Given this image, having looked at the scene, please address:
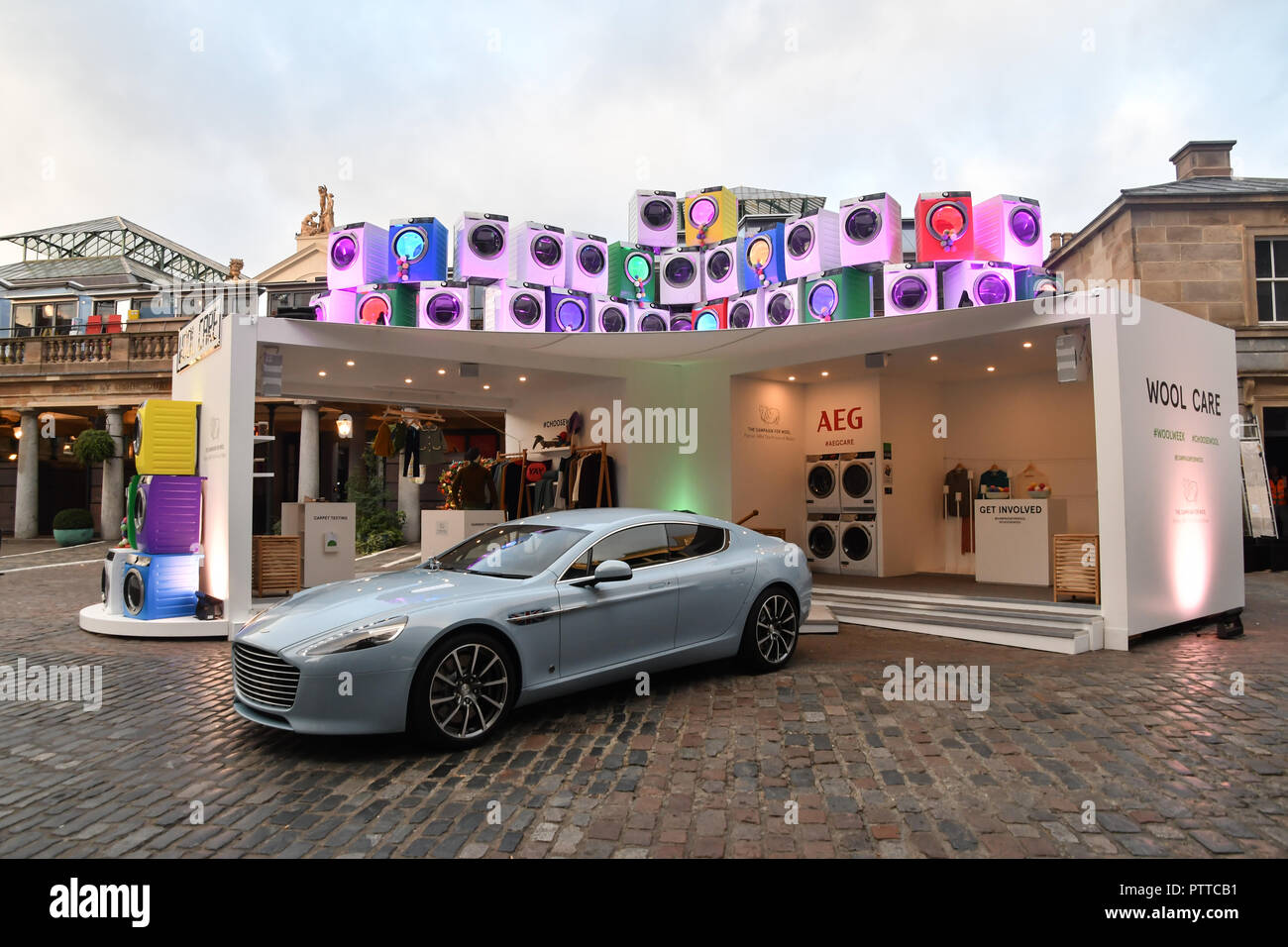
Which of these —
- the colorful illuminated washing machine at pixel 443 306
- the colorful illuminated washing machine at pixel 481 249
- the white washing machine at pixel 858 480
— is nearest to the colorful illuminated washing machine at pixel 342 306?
the colorful illuminated washing machine at pixel 443 306

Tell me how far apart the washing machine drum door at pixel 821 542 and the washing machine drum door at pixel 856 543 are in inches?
7.9

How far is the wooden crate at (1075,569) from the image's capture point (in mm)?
7547

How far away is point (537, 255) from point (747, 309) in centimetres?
280

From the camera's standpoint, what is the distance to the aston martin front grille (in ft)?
13.0

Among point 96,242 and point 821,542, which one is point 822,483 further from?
point 96,242

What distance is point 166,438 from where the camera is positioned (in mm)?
8219

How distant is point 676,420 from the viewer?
1097 cm

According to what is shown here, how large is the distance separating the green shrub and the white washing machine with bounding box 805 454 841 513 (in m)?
21.0

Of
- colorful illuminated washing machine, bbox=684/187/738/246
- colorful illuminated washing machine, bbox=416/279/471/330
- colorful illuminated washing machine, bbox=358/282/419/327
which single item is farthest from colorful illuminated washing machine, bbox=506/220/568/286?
colorful illuminated washing machine, bbox=684/187/738/246

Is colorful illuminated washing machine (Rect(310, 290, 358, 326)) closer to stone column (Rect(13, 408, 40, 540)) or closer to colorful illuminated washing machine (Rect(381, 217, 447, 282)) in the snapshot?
colorful illuminated washing machine (Rect(381, 217, 447, 282))

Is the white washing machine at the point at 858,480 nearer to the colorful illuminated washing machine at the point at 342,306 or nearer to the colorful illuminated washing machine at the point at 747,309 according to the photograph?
the colorful illuminated washing machine at the point at 747,309
